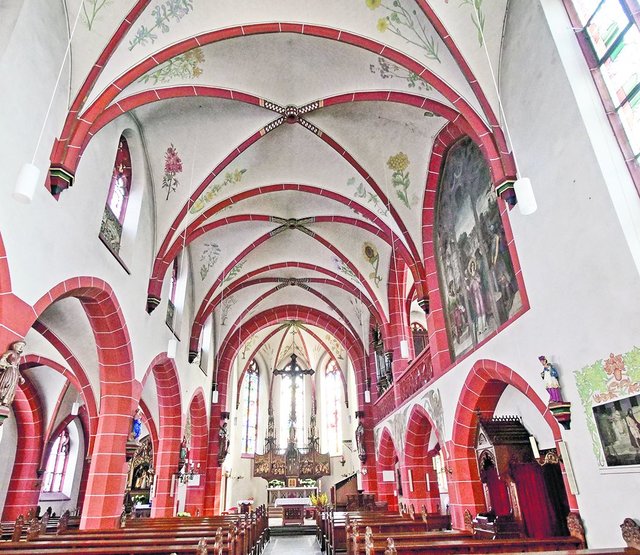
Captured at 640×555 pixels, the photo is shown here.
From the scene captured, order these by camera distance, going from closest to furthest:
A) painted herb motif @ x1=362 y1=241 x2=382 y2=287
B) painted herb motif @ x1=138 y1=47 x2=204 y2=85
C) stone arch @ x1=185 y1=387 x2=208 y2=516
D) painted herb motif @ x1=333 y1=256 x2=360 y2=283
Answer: painted herb motif @ x1=138 y1=47 x2=204 y2=85
painted herb motif @ x1=362 y1=241 x2=382 y2=287
painted herb motif @ x1=333 y1=256 x2=360 y2=283
stone arch @ x1=185 y1=387 x2=208 y2=516

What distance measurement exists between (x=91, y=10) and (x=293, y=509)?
21.9m

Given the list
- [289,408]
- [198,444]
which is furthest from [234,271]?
Answer: [289,408]

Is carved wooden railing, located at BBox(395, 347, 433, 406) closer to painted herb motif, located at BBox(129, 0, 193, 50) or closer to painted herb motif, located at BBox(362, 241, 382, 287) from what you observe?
painted herb motif, located at BBox(362, 241, 382, 287)

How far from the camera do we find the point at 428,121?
11508mm

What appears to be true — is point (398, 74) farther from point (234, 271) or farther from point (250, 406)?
point (250, 406)

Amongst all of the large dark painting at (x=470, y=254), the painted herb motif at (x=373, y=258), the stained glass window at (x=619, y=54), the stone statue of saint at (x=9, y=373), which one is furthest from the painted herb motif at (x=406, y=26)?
the painted herb motif at (x=373, y=258)

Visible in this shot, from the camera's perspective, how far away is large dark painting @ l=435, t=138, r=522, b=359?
894 centimetres

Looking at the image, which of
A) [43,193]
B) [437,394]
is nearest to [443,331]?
[437,394]

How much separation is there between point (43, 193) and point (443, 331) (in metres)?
9.32

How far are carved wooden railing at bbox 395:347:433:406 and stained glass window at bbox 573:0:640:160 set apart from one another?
8.39 meters

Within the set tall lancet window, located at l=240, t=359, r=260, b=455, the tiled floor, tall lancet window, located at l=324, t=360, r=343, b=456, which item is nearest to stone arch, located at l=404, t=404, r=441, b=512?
the tiled floor

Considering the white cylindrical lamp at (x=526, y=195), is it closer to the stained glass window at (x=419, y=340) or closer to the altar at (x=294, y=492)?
the stained glass window at (x=419, y=340)

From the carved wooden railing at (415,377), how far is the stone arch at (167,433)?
7566mm

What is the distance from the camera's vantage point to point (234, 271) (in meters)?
18.2
